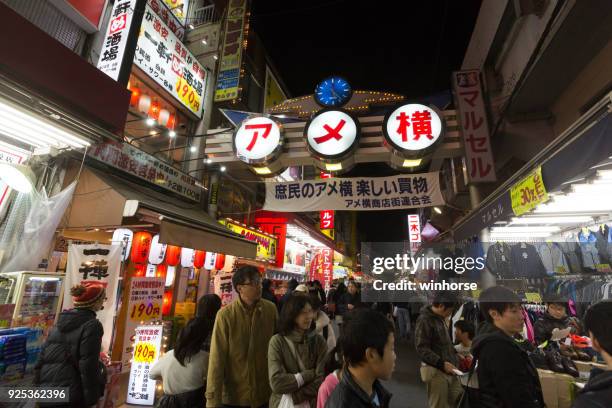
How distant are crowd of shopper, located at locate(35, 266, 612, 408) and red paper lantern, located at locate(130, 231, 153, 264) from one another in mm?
4107

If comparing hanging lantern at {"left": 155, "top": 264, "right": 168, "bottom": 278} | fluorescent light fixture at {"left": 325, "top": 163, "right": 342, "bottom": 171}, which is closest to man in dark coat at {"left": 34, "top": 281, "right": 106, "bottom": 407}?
fluorescent light fixture at {"left": 325, "top": 163, "right": 342, "bottom": 171}

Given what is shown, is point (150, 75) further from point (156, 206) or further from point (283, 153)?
point (283, 153)

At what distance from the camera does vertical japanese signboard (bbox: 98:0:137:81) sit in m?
6.28

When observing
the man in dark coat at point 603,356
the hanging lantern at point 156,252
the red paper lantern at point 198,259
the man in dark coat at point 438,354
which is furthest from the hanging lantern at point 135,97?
the man in dark coat at point 603,356

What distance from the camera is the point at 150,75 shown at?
8.08 m

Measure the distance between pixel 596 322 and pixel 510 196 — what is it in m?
2.36

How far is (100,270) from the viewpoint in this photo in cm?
586

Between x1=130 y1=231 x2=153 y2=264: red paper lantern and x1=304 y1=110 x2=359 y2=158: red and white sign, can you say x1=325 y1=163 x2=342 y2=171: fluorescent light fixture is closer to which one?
x1=304 y1=110 x2=359 y2=158: red and white sign

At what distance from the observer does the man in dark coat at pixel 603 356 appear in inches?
70.9

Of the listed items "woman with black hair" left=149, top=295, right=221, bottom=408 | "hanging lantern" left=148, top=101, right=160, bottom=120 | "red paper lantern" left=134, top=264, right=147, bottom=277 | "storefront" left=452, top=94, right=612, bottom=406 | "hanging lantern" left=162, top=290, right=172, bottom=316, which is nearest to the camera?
"storefront" left=452, top=94, right=612, bottom=406

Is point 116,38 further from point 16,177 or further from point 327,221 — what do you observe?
point 327,221

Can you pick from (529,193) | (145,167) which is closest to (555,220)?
(529,193)

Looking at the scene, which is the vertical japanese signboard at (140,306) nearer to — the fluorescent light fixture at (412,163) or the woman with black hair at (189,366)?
the woman with black hair at (189,366)

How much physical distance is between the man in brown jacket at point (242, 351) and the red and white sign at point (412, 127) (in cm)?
426
